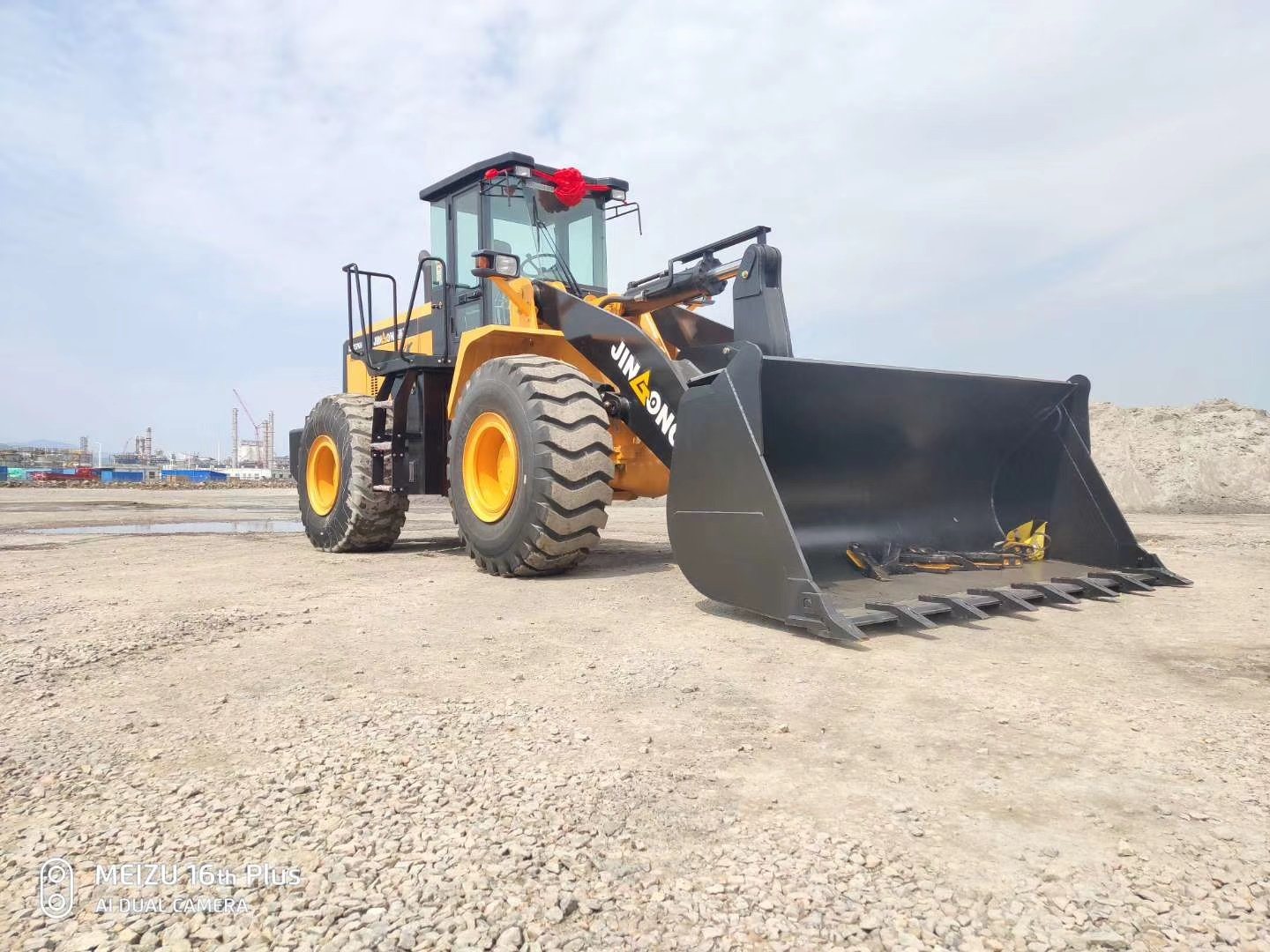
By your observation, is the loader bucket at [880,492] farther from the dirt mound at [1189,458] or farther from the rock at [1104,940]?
the dirt mound at [1189,458]

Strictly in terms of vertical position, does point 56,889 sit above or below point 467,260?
below

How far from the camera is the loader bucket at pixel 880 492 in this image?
3.66 metres

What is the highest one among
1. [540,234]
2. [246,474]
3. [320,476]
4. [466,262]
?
[540,234]

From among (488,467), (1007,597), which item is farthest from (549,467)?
(1007,597)

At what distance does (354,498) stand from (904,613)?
199 inches

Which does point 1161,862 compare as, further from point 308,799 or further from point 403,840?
point 308,799

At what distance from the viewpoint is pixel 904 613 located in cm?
352

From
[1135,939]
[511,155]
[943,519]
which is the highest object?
[511,155]

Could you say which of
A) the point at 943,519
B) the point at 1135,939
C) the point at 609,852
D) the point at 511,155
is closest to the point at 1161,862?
the point at 1135,939

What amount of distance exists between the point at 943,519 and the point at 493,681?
338cm

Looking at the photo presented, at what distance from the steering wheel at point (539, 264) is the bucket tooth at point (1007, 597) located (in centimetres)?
413

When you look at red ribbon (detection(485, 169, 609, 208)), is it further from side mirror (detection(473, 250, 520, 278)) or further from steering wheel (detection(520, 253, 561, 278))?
side mirror (detection(473, 250, 520, 278))

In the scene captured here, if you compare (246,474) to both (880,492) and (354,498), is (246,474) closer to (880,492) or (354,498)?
(354,498)

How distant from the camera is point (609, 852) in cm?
169
